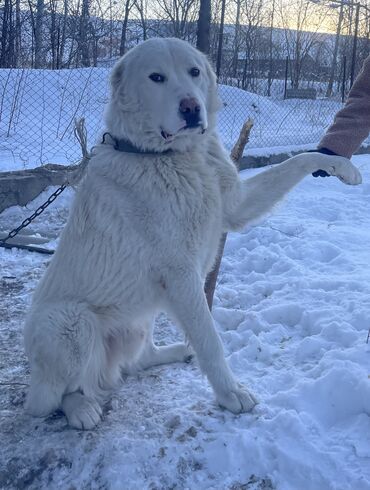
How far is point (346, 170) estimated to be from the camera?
243 cm

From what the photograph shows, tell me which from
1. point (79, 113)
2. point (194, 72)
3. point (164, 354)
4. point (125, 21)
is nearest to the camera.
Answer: point (194, 72)

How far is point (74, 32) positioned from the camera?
12.0 m

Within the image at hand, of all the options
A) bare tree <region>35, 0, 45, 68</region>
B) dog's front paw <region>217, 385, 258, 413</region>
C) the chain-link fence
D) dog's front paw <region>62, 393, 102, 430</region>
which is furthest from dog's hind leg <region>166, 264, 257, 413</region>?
bare tree <region>35, 0, 45, 68</region>

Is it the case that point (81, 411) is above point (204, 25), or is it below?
below

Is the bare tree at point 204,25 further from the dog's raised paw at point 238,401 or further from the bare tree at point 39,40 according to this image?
the bare tree at point 39,40

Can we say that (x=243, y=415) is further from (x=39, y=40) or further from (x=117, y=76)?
(x=39, y=40)

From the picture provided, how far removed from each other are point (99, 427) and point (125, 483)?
39 cm

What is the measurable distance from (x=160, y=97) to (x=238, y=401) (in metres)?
1.30

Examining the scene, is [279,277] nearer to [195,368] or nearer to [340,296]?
[340,296]

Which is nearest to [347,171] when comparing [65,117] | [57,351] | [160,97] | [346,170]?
[346,170]

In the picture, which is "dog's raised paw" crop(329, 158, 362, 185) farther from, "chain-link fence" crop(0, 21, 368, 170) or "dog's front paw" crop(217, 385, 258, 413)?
"chain-link fence" crop(0, 21, 368, 170)

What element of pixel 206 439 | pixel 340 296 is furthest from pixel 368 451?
pixel 340 296

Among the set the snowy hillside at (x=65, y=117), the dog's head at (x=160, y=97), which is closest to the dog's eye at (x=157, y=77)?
the dog's head at (x=160, y=97)

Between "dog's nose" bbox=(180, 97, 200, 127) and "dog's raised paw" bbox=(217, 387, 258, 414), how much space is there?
113 centimetres
